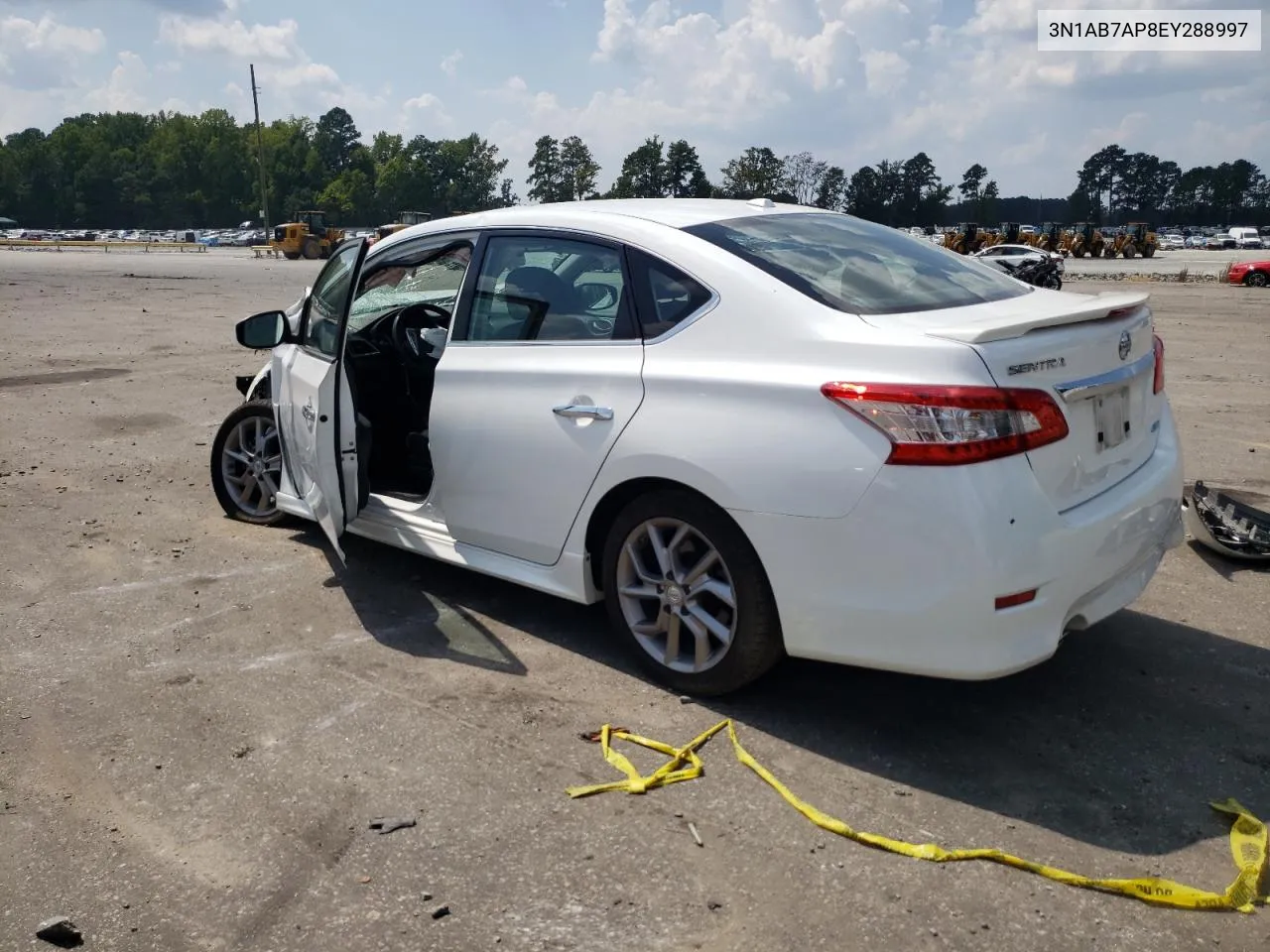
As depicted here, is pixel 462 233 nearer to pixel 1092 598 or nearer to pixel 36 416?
pixel 1092 598

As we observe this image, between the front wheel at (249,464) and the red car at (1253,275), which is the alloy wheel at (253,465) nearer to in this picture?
the front wheel at (249,464)

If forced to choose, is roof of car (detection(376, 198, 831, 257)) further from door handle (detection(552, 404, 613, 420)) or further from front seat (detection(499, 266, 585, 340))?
door handle (detection(552, 404, 613, 420))

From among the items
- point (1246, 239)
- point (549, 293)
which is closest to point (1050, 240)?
point (1246, 239)

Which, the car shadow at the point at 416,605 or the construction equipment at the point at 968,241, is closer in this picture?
the car shadow at the point at 416,605

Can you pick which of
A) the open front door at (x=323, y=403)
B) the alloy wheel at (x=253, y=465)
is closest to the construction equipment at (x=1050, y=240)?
the alloy wheel at (x=253, y=465)

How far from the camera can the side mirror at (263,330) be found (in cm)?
532

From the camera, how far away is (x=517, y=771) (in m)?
3.36

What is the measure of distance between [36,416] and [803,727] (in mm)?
7915

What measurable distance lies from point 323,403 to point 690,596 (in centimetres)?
186

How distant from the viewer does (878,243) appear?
4.25 meters

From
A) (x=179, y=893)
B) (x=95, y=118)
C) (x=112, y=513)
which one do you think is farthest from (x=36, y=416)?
(x=95, y=118)

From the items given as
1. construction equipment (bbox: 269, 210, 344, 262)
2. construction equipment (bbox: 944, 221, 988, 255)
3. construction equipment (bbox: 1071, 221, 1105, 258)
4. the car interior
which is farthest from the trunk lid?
construction equipment (bbox: 1071, 221, 1105, 258)

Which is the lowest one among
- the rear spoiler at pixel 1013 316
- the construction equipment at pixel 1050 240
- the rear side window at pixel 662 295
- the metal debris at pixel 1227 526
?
the metal debris at pixel 1227 526

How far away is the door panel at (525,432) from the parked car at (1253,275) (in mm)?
35849
